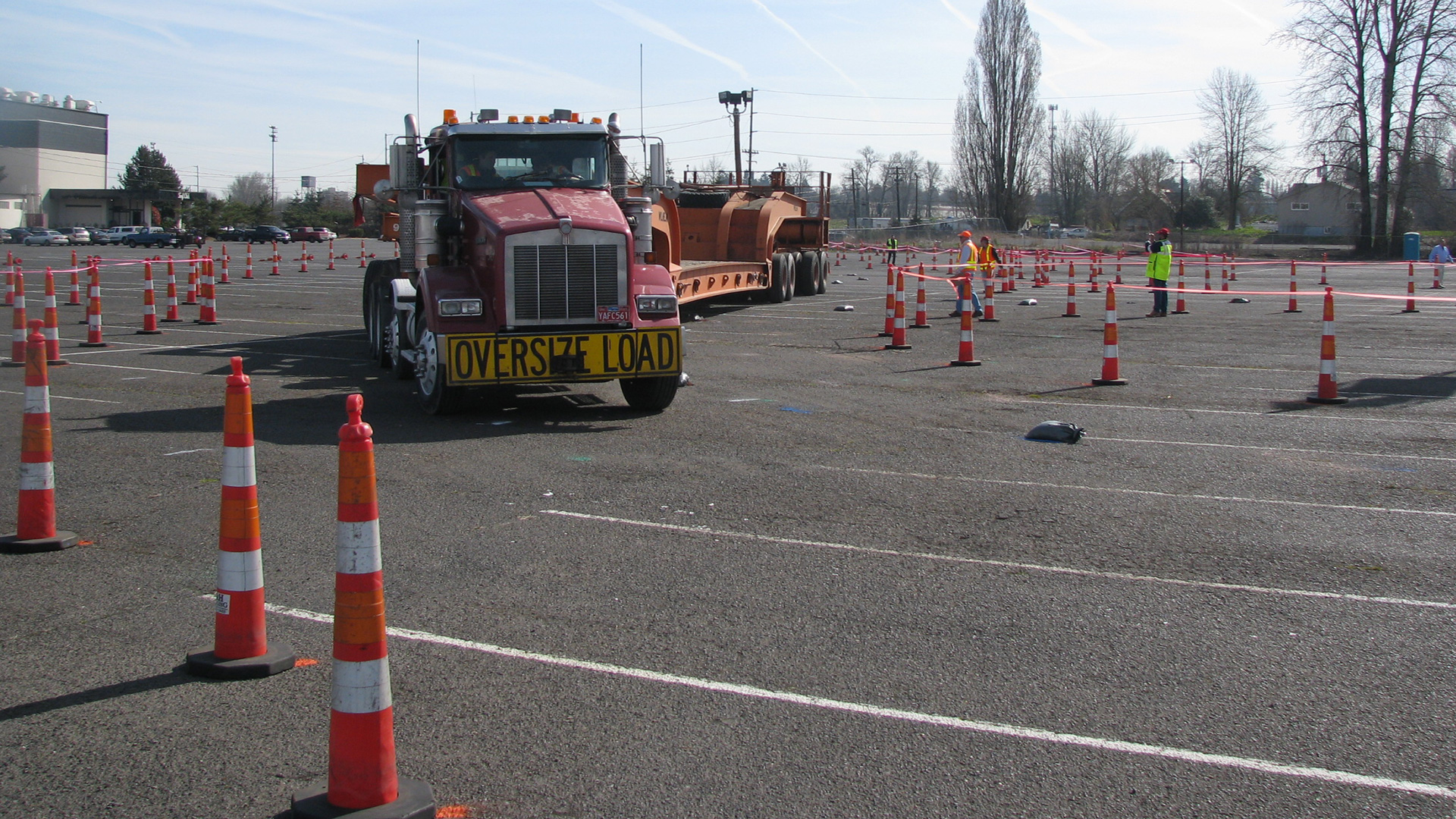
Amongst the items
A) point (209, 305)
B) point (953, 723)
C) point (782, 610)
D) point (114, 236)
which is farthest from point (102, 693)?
point (114, 236)

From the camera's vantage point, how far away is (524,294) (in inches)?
412

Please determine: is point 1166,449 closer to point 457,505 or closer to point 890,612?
point 890,612

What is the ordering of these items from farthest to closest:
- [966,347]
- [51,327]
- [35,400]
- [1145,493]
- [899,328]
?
[899,328] → [51,327] → [966,347] → [1145,493] → [35,400]

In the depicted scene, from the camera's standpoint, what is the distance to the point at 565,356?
34.2 ft

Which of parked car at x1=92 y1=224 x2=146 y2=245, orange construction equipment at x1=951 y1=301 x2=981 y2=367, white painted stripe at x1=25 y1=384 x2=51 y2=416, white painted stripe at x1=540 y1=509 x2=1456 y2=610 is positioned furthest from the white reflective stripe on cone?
parked car at x1=92 y1=224 x2=146 y2=245

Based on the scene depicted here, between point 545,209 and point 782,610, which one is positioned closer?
point 782,610

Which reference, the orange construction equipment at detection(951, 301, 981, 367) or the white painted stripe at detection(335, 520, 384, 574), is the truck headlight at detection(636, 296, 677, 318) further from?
the white painted stripe at detection(335, 520, 384, 574)

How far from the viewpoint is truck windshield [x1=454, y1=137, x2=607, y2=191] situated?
11688mm

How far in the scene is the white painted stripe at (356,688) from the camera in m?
3.31

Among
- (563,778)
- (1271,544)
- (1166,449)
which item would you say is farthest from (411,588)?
(1166,449)

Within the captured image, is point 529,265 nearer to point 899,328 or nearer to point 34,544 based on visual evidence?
point 34,544

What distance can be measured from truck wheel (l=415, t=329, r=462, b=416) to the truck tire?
51.9 feet

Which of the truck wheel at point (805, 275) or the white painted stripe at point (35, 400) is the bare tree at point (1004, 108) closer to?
the truck wheel at point (805, 275)

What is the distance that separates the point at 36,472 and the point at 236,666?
2551 mm
